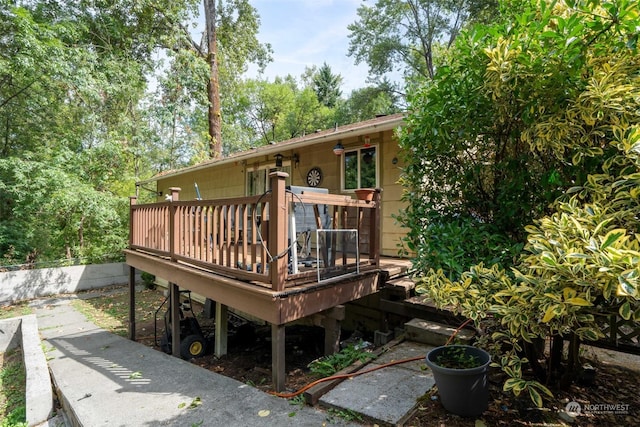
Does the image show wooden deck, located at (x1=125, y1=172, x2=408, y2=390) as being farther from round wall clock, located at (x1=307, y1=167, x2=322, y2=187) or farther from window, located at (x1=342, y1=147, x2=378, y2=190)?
round wall clock, located at (x1=307, y1=167, x2=322, y2=187)

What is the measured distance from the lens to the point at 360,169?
6.65 meters

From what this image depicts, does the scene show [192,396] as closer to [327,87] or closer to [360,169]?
[360,169]

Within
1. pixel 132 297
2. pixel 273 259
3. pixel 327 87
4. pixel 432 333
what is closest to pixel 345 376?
pixel 432 333

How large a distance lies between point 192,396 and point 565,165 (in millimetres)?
3785

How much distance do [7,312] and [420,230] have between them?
10.4 meters

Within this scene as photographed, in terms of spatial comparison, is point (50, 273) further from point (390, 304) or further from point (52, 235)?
point (390, 304)

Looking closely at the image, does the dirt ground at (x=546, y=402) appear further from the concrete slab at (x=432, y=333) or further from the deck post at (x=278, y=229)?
the deck post at (x=278, y=229)

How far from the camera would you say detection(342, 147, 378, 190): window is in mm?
6426

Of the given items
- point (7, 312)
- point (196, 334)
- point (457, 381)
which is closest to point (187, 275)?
point (196, 334)

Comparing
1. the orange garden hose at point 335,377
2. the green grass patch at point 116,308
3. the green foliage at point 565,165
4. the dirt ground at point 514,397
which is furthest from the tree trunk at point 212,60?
the green foliage at point 565,165

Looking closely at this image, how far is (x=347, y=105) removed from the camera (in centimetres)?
2273

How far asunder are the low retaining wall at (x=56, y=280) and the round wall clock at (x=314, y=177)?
8023mm

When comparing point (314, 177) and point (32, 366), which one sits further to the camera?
point (314, 177)

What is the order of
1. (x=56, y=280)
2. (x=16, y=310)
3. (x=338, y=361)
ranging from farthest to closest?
(x=56, y=280), (x=16, y=310), (x=338, y=361)
